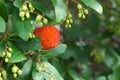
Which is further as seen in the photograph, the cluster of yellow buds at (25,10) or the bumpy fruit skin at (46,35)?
the bumpy fruit skin at (46,35)

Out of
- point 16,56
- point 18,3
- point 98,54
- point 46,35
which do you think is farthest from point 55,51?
point 98,54

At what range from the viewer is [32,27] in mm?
1621

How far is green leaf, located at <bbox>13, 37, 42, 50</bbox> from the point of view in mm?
1675

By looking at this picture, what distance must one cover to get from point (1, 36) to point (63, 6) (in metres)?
0.30

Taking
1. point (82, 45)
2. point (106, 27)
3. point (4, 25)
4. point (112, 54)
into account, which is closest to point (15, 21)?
point (4, 25)

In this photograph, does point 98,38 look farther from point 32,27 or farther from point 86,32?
point 32,27

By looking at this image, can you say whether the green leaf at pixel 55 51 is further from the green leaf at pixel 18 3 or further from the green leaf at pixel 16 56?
the green leaf at pixel 18 3

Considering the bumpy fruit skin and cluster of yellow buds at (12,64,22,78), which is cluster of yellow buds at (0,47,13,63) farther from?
the bumpy fruit skin

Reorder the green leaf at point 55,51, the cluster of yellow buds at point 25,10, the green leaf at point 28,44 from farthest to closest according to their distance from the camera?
1. the green leaf at point 55,51
2. the green leaf at point 28,44
3. the cluster of yellow buds at point 25,10

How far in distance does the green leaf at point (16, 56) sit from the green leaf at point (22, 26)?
0.29ft

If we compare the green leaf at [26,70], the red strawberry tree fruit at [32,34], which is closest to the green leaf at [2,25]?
the red strawberry tree fruit at [32,34]

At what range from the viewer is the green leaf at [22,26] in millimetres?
1599

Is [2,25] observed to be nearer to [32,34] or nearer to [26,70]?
[32,34]

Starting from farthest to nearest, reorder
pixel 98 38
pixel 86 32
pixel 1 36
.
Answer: pixel 98 38 → pixel 86 32 → pixel 1 36
